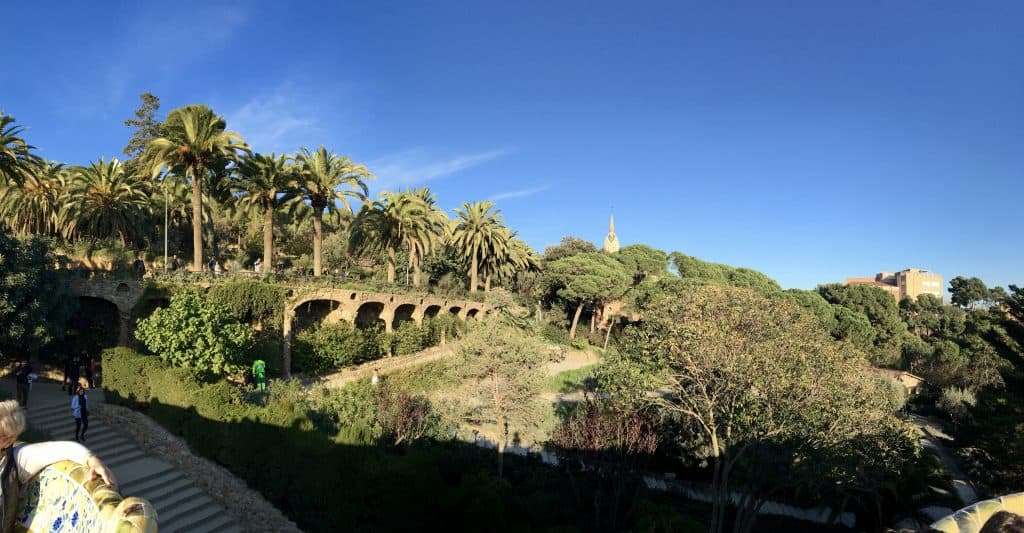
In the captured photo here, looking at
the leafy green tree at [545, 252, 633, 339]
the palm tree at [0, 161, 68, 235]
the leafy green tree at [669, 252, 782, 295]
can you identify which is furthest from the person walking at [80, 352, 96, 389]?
the leafy green tree at [669, 252, 782, 295]

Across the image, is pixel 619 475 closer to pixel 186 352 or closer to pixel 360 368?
pixel 186 352

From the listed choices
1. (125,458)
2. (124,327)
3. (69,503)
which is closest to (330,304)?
(124,327)

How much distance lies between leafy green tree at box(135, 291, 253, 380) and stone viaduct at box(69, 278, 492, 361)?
5052 millimetres

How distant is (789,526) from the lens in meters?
15.3

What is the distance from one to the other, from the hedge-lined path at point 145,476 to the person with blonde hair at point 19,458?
10158 mm

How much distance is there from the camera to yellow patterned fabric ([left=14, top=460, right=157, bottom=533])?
1848 millimetres

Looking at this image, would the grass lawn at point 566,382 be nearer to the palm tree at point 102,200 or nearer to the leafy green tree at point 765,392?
the leafy green tree at point 765,392

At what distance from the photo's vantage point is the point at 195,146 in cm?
1945

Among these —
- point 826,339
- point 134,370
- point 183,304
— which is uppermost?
point 183,304

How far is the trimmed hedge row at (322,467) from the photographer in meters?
9.52

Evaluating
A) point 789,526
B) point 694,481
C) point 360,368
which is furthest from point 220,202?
point 789,526

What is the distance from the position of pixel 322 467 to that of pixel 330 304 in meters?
15.0

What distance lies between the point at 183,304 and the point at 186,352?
1.45 metres

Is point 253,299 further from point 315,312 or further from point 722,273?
point 722,273
